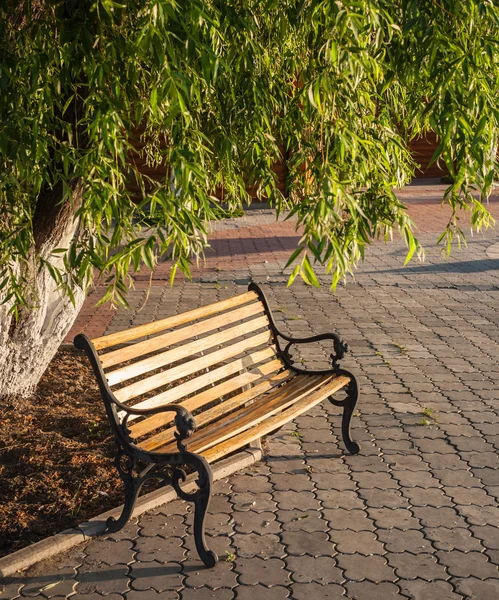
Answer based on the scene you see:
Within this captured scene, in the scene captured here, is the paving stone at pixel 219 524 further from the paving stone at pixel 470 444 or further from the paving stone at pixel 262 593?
the paving stone at pixel 470 444

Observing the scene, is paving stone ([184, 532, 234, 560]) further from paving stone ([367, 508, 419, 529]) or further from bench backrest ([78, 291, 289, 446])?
paving stone ([367, 508, 419, 529])

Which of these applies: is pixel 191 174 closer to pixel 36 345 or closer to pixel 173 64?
pixel 173 64

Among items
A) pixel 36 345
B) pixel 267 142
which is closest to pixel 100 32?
pixel 267 142

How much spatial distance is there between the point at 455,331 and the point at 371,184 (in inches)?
188

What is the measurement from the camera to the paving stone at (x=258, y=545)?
14.9 feet

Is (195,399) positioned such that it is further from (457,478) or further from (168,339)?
(457,478)

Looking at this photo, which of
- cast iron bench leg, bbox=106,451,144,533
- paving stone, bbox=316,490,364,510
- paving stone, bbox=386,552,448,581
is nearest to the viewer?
paving stone, bbox=386,552,448,581

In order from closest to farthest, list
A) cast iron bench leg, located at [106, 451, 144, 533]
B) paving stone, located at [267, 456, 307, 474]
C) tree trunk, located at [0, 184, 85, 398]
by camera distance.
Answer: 1. cast iron bench leg, located at [106, 451, 144, 533]
2. paving stone, located at [267, 456, 307, 474]
3. tree trunk, located at [0, 184, 85, 398]

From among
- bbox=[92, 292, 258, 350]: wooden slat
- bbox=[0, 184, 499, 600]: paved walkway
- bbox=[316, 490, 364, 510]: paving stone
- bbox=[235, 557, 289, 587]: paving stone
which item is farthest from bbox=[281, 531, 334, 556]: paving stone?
bbox=[92, 292, 258, 350]: wooden slat

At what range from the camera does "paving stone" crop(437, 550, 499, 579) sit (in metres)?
4.33

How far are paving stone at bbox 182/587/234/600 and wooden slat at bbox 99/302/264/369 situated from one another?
4.30ft

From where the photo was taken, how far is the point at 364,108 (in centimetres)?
534

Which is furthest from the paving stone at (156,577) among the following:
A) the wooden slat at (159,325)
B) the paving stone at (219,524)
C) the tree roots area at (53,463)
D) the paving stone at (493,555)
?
the paving stone at (493,555)

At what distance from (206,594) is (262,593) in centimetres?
26
